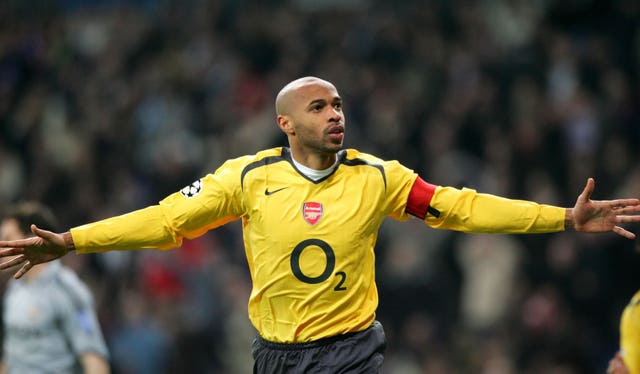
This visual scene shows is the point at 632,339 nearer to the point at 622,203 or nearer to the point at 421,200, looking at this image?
the point at 622,203

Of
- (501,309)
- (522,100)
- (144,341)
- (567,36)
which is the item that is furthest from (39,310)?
(567,36)

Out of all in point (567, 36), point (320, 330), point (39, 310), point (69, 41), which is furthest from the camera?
point (69, 41)

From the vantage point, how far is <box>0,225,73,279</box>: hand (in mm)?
5426

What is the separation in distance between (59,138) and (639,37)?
7.10 metres

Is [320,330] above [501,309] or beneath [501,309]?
above

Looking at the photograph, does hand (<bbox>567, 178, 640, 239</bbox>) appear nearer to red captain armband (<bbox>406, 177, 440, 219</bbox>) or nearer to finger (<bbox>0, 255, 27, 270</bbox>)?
red captain armband (<bbox>406, 177, 440, 219</bbox>)

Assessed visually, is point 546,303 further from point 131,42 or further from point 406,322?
point 131,42

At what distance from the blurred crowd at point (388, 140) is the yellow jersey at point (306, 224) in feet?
13.8

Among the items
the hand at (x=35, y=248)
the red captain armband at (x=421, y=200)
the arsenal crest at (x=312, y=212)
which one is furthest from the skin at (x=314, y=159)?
the red captain armband at (x=421, y=200)

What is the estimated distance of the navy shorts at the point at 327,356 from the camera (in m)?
5.62

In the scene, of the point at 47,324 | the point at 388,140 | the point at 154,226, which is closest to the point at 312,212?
the point at 154,226

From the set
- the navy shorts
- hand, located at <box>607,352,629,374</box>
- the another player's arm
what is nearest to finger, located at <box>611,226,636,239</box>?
hand, located at <box>607,352,629,374</box>

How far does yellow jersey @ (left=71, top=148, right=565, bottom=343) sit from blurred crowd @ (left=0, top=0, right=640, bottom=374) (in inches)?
166

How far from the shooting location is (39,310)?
23.3 feet
